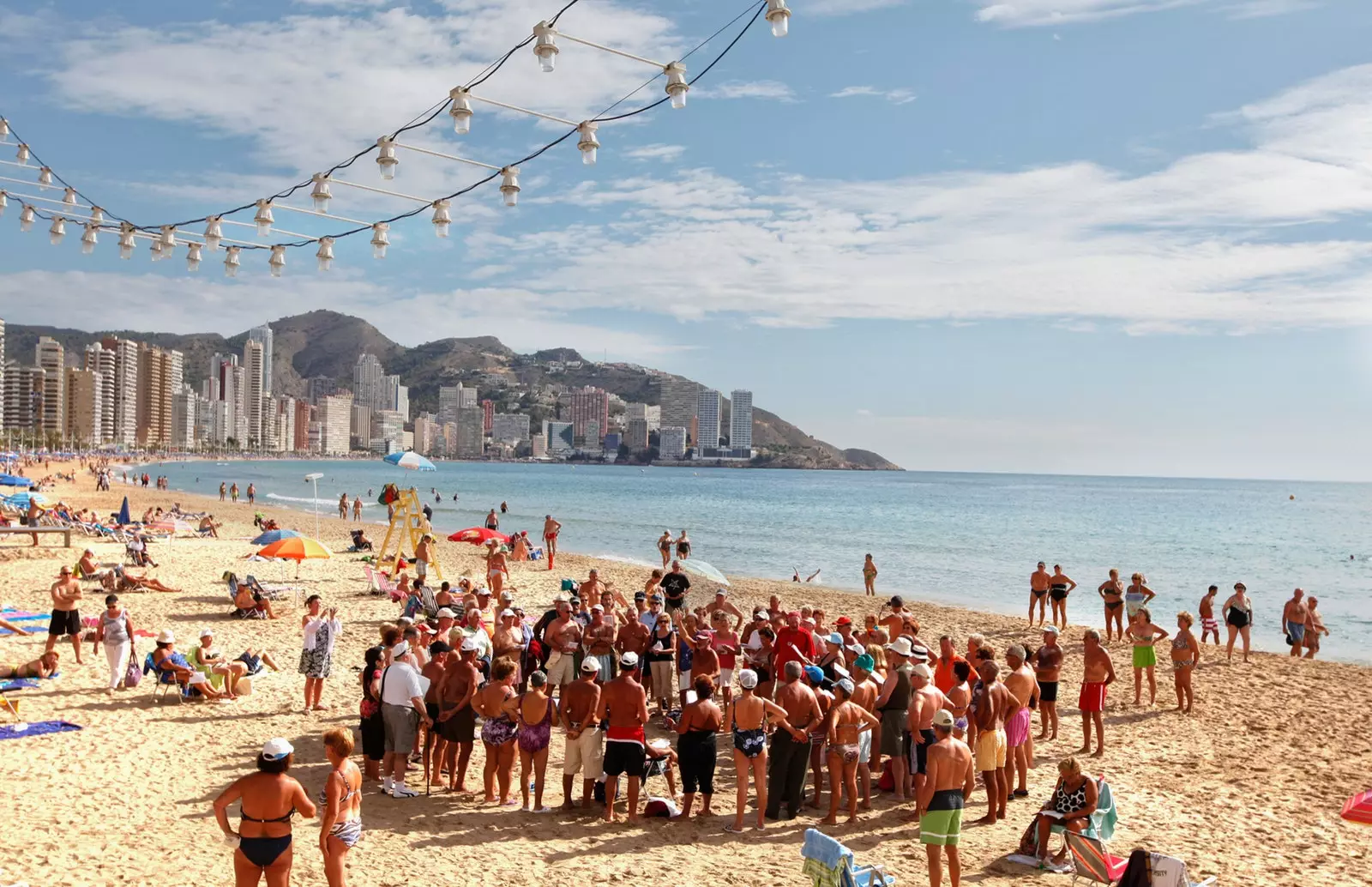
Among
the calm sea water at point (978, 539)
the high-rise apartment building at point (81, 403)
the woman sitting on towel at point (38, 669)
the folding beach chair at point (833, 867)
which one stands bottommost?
the calm sea water at point (978, 539)

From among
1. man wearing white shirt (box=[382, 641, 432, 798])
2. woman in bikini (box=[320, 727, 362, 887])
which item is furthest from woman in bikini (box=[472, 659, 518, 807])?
woman in bikini (box=[320, 727, 362, 887])

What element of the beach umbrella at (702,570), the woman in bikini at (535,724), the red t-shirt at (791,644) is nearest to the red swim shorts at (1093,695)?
the red t-shirt at (791,644)

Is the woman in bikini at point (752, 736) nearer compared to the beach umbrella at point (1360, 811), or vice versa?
the beach umbrella at point (1360, 811)

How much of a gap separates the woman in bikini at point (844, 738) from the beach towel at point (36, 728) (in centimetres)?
722

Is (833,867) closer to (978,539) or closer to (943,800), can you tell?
(943,800)

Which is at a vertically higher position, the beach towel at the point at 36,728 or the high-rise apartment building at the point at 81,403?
the high-rise apartment building at the point at 81,403

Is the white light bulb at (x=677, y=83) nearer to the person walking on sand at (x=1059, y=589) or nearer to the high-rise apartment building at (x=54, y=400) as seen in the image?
the person walking on sand at (x=1059, y=589)

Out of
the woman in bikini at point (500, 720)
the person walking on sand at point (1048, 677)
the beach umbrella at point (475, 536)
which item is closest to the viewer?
the woman in bikini at point (500, 720)

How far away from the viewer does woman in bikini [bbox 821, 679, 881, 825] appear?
734 centimetres

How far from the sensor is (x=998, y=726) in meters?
7.48

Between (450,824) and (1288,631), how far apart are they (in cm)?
1545

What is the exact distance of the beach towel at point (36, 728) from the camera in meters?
8.56

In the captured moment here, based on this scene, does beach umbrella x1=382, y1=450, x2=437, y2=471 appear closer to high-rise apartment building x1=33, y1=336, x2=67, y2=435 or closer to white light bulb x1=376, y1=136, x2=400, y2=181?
white light bulb x1=376, y1=136, x2=400, y2=181

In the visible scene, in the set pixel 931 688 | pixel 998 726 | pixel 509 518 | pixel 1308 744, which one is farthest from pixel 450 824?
pixel 509 518
